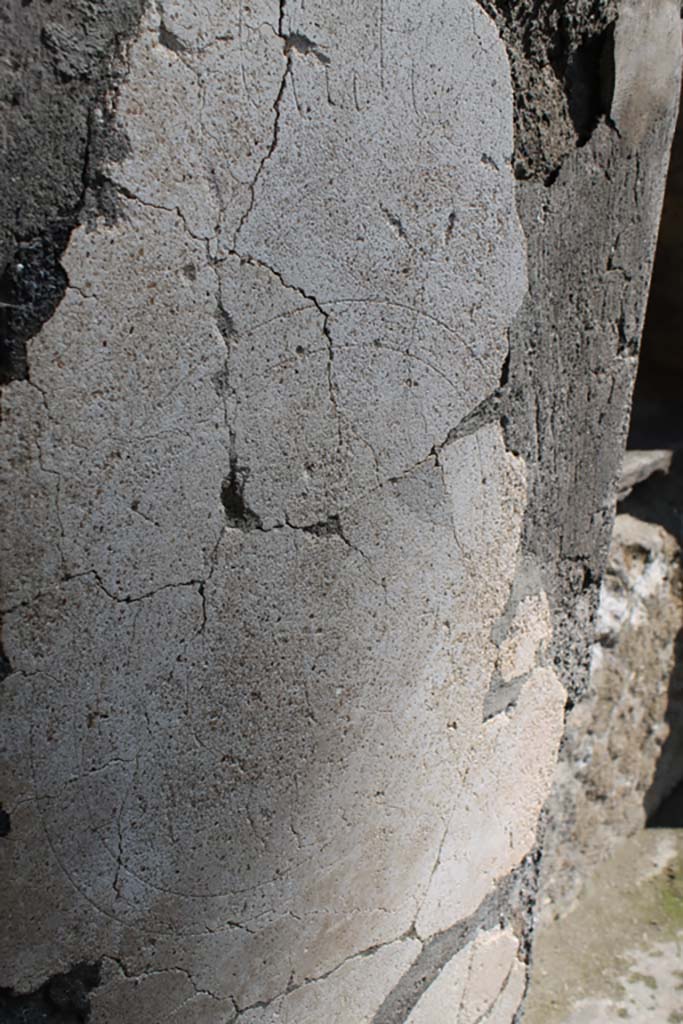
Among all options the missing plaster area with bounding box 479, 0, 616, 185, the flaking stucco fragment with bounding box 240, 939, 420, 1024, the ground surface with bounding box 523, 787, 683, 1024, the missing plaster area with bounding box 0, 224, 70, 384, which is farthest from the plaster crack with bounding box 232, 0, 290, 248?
the ground surface with bounding box 523, 787, 683, 1024

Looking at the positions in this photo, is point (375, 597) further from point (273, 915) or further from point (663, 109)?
point (663, 109)

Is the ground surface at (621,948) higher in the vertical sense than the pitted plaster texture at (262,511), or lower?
lower

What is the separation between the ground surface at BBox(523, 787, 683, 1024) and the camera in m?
1.79

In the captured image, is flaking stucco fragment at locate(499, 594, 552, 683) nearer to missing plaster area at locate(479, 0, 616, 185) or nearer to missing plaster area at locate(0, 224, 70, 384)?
missing plaster area at locate(479, 0, 616, 185)

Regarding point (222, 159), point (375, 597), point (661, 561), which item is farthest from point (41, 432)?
point (661, 561)

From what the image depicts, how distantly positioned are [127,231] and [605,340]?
2.30 feet

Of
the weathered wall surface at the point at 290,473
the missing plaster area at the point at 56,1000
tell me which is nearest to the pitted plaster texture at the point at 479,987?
the weathered wall surface at the point at 290,473

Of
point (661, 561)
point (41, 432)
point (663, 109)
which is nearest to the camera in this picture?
point (41, 432)

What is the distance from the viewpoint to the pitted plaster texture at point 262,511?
73cm

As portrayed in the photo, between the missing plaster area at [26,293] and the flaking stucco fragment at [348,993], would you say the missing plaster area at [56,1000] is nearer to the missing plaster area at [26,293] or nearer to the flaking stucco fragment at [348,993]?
the flaking stucco fragment at [348,993]

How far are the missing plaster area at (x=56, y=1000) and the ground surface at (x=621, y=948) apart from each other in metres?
1.12

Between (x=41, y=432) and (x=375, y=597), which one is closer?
(x=41, y=432)

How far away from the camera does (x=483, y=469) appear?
109 cm

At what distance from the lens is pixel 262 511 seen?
87 cm
